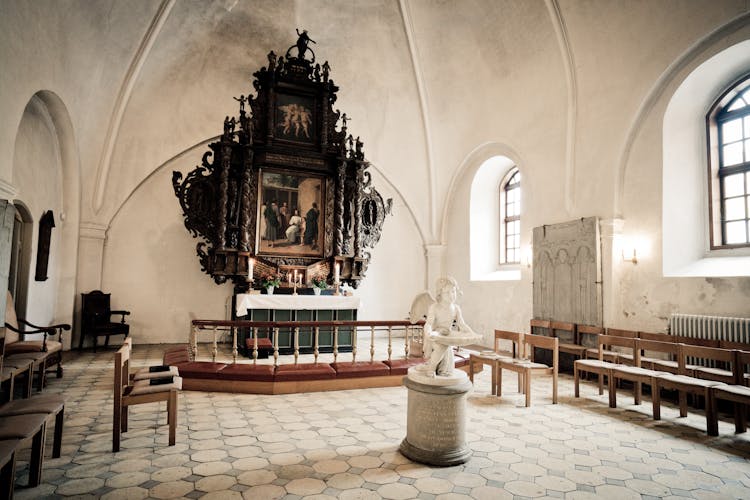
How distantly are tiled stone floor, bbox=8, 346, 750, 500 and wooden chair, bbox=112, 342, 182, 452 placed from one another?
0.54 feet

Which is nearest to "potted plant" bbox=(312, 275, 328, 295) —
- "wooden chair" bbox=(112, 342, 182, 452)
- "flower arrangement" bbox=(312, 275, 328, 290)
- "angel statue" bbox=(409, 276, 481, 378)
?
"flower arrangement" bbox=(312, 275, 328, 290)

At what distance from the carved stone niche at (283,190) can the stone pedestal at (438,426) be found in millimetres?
6327

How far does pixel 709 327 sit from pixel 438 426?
4540 mm

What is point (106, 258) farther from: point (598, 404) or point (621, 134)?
point (621, 134)

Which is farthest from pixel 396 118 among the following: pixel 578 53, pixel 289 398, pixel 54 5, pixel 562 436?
pixel 562 436

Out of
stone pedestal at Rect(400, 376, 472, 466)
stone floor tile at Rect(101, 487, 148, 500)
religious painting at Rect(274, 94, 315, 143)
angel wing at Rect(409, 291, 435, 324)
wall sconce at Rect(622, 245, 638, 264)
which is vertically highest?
religious painting at Rect(274, 94, 315, 143)

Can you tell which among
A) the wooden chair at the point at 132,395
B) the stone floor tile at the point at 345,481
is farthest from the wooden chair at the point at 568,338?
the wooden chair at the point at 132,395

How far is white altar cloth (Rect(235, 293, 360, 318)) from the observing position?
8.28 m

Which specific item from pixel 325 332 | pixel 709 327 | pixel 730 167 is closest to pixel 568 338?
pixel 709 327

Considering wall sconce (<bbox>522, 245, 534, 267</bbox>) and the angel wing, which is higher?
wall sconce (<bbox>522, 245, 534, 267</bbox>)

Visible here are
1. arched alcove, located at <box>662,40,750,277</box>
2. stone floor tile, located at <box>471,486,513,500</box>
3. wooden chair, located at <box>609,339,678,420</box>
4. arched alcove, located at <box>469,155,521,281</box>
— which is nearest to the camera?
stone floor tile, located at <box>471,486,513,500</box>

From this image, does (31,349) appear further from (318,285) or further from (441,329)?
(441,329)

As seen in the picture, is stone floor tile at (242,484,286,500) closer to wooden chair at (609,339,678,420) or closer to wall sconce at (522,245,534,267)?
wooden chair at (609,339,678,420)

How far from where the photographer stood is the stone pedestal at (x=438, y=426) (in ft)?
11.4
